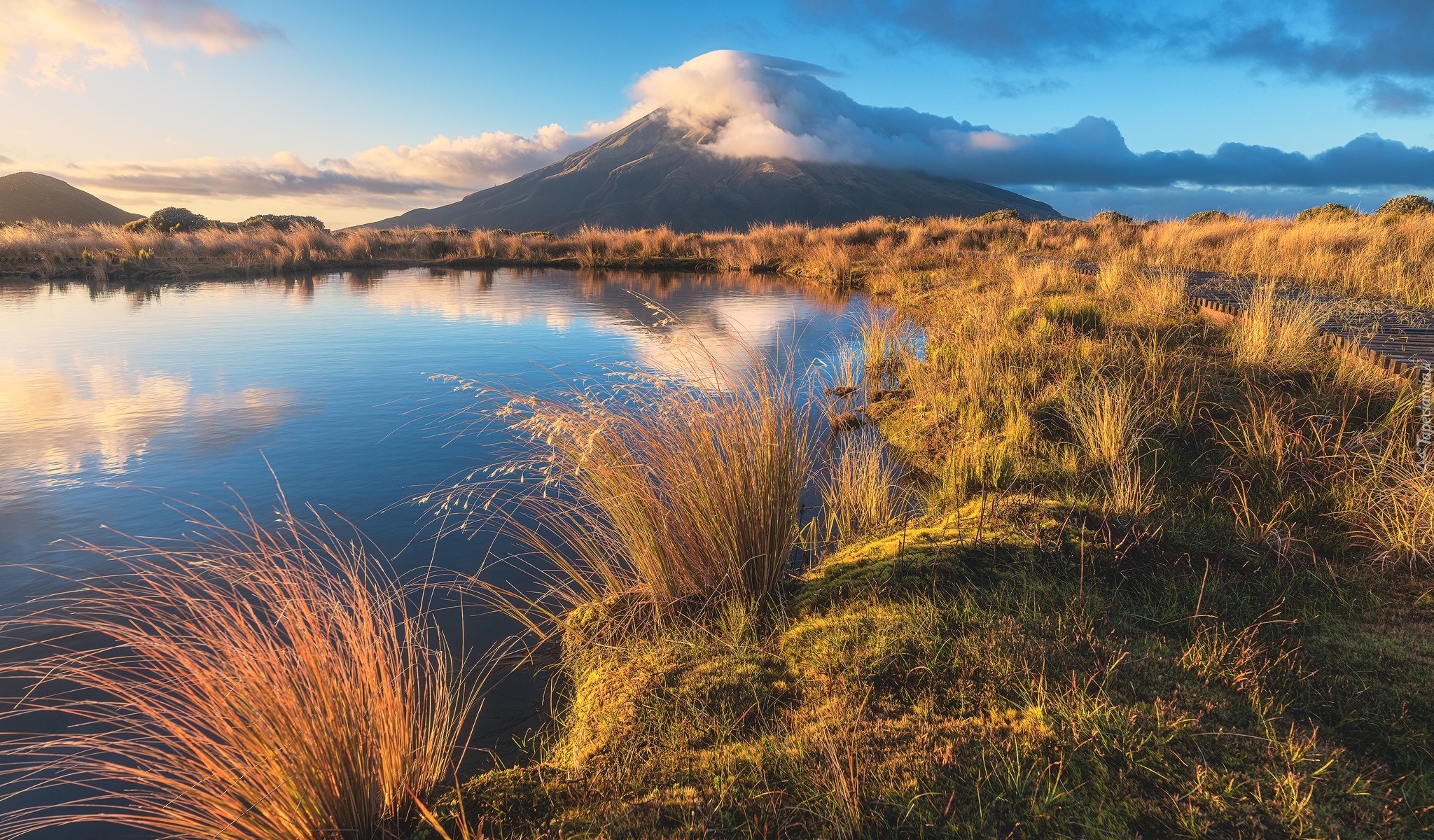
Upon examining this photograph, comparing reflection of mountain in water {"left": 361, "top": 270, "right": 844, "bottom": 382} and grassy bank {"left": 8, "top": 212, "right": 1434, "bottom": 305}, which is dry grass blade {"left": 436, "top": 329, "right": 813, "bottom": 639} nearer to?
reflection of mountain in water {"left": 361, "top": 270, "right": 844, "bottom": 382}

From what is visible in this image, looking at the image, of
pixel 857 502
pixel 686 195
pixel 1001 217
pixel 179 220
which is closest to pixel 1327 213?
pixel 1001 217

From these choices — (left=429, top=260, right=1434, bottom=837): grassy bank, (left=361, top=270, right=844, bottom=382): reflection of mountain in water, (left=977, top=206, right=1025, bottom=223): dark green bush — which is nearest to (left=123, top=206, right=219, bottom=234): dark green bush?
(left=361, top=270, right=844, bottom=382): reflection of mountain in water

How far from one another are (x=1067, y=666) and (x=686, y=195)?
17240 cm

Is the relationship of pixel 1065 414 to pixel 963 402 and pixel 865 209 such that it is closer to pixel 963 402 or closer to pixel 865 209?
pixel 963 402

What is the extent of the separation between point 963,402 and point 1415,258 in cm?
968

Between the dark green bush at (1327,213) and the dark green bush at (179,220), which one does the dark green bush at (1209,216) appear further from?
the dark green bush at (179,220)

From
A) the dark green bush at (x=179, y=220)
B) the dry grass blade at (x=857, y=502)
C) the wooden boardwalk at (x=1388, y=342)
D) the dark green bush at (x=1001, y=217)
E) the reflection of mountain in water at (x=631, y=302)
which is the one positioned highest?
the dark green bush at (x=179, y=220)

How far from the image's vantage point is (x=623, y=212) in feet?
498

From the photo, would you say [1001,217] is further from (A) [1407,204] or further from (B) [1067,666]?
(B) [1067,666]

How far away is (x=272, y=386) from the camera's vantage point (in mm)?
7816

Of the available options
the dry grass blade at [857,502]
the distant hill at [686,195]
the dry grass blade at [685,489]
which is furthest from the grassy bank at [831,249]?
the distant hill at [686,195]

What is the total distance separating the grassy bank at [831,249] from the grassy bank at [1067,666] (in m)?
6.87

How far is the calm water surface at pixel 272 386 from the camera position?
459 centimetres

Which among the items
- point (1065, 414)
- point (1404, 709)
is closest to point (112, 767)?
point (1404, 709)
